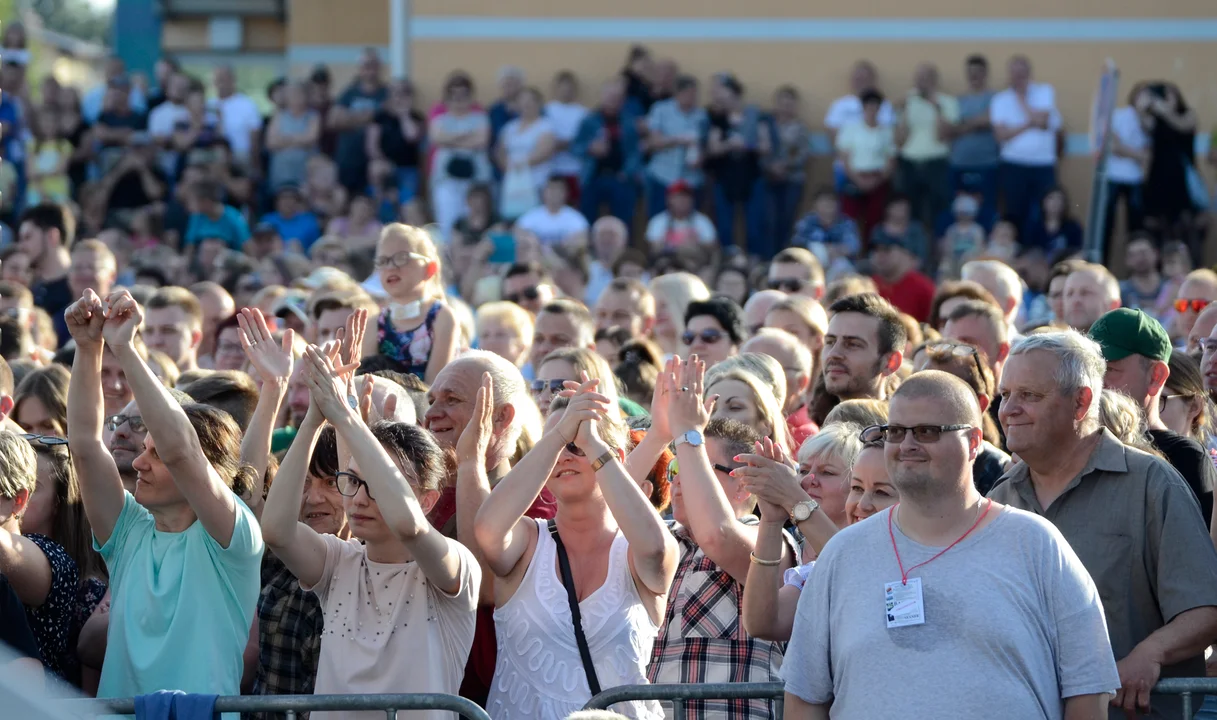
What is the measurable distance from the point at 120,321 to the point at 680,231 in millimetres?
10934

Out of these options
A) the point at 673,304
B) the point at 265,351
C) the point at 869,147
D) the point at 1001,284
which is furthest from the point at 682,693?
the point at 869,147

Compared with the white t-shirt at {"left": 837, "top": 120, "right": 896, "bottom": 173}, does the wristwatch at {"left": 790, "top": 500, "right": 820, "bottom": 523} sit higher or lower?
lower

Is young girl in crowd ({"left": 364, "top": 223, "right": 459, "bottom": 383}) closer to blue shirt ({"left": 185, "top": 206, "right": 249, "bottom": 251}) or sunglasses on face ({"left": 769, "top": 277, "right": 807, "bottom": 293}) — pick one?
sunglasses on face ({"left": 769, "top": 277, "right": 807, "bottom": 293})

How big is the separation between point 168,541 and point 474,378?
1.27m

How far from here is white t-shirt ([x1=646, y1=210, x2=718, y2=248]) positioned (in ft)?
50.7

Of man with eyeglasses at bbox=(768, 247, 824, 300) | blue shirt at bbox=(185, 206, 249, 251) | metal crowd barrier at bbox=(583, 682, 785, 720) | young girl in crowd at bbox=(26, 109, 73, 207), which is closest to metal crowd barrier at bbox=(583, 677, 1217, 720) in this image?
metal crowd barrier at bbox=(583, 682, 785, 720)

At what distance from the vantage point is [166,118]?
1716 centimetres

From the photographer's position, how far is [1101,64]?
17.1 m

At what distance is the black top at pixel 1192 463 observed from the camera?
17.2ft

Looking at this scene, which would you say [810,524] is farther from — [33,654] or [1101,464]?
[33,654]

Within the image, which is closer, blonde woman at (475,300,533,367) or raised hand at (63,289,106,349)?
raised hand at (63,289,106,349)

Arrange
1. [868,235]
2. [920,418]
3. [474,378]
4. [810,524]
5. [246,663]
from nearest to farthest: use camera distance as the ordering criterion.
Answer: [920,418]
[810,524]
[246,663]
[474,378]
[868,235]

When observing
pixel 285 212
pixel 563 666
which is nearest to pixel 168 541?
pixel 563 666

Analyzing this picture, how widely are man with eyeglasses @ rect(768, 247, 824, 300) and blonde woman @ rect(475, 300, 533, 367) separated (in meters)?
1.94
